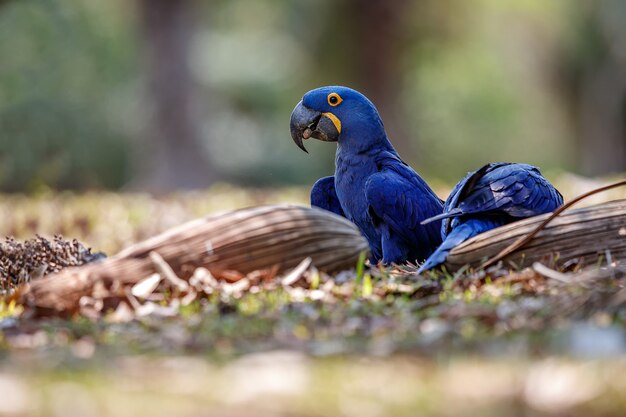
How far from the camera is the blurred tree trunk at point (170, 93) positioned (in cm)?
1883

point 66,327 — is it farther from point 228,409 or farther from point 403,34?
point 403,34

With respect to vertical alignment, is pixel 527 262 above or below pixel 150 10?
below

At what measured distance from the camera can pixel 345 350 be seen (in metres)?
3.36

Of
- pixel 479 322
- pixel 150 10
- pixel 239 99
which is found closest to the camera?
pixel 479 322

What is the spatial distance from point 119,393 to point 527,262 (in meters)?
2.45

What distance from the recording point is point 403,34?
21.6m

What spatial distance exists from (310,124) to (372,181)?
0.61 metres

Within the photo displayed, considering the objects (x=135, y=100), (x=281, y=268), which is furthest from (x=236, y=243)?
(x=135, y=100)

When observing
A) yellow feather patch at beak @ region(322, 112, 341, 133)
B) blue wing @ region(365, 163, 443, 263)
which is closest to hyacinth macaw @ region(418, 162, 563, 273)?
blue wing @ region(365, 163, 443, 263)

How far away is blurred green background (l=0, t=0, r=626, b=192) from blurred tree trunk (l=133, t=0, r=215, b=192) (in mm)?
26

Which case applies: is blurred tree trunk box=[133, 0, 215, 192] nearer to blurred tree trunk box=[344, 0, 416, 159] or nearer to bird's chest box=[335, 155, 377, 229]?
blurred tree trunk box=[344, 0, 416, 159]

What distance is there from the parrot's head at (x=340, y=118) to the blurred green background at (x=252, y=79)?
5.67m

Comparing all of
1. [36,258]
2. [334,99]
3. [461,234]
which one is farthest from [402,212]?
[36,258]

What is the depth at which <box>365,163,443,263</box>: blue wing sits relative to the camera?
5809mm
